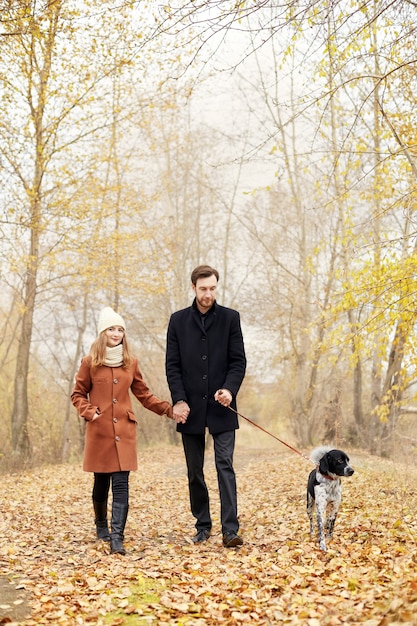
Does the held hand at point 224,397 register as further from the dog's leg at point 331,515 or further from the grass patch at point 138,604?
the grass patch at point 138,604

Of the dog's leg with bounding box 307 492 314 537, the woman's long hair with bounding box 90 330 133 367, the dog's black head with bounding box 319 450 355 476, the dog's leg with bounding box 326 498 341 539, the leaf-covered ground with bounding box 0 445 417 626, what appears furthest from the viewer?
the woman's long hair with bounding box 90 330 133 367

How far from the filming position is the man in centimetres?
588

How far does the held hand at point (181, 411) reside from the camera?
5914 mm

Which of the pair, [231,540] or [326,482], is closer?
[326,482]

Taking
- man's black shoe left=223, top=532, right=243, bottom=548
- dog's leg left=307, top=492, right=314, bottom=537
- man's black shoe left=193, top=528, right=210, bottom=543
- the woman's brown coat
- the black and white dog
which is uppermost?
the woman's brown coat

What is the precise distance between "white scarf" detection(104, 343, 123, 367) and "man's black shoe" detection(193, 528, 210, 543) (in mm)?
1631

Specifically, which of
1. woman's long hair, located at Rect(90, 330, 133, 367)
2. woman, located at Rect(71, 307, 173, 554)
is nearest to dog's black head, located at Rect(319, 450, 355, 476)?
woman, located at Rect(71, 307, 173, 554)

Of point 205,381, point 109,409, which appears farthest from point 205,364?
point 109,409

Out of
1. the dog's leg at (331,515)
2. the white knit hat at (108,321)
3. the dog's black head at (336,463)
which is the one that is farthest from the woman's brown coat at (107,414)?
the dog's leg at (331,515)

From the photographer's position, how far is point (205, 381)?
6008 millimetres

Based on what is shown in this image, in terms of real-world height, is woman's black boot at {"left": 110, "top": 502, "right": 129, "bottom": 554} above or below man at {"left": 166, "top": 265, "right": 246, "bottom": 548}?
below

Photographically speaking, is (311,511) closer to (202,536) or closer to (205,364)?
(202,536)

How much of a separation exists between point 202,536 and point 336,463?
5.07 feet

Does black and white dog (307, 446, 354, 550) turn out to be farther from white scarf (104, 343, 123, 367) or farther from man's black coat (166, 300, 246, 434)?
white scarf (104, 343, 123, 367)
